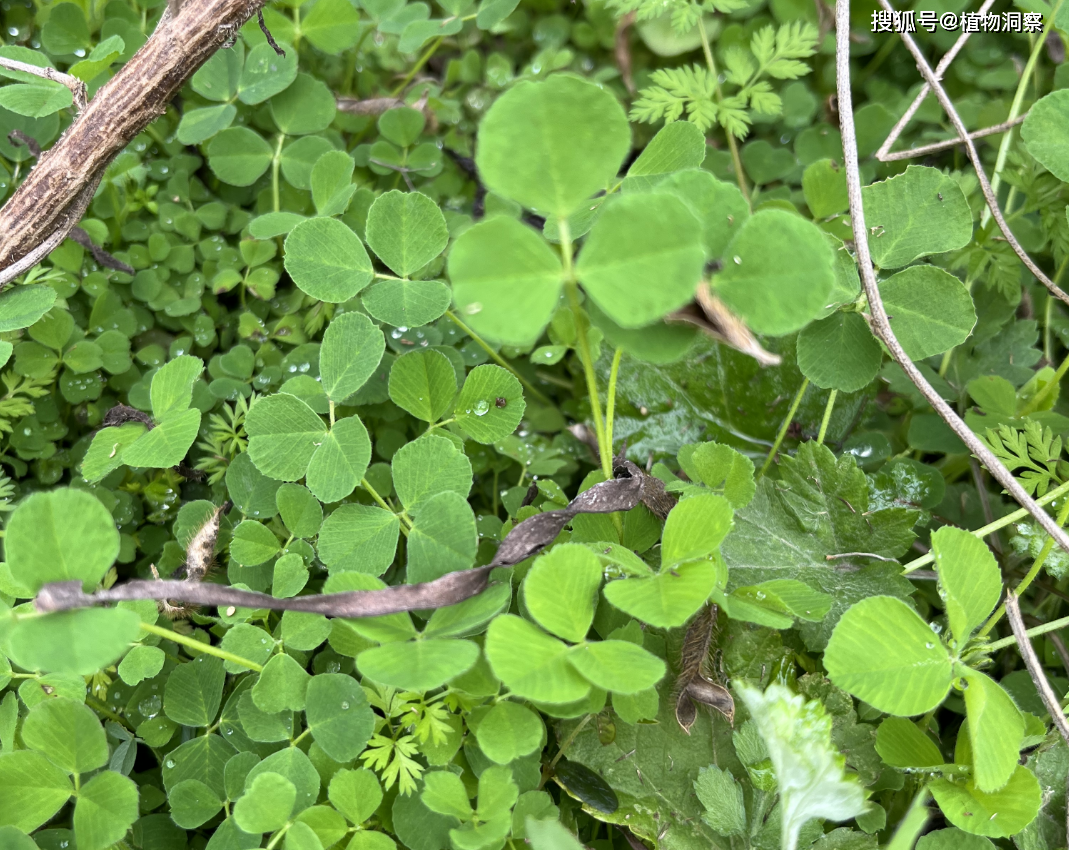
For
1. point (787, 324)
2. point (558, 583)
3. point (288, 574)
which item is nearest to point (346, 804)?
point (288, 574)

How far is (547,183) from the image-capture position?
103 cm

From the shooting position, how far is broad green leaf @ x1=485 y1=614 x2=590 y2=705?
1.08 metres

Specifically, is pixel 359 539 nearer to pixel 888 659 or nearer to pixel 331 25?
pixel 888 659

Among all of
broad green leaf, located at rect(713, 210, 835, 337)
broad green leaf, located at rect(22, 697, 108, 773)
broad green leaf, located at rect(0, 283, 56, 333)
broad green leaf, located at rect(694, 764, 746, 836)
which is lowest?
broad green leaf, located at rect(694, 764, 746, 836)

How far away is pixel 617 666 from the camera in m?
1.14

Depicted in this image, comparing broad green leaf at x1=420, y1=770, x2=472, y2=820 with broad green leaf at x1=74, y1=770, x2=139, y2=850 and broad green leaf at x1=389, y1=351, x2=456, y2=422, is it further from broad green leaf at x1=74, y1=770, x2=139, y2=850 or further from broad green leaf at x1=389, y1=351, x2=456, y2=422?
broad green leaf at x1=389, y1=351, x2=456, y2=422

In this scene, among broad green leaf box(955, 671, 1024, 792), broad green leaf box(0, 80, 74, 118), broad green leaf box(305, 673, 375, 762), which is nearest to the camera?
broad green leaf box(955, 671, 1024, 792)

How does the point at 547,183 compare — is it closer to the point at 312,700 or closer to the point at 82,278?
the point at 312,700

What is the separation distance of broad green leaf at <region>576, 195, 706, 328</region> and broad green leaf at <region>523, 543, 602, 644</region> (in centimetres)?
38

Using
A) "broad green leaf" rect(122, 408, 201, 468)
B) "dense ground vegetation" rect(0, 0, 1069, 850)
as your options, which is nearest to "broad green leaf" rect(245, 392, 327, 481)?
"dense ground vegetation" rect(0, 0, 1069, 850)

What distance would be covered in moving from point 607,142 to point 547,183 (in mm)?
93

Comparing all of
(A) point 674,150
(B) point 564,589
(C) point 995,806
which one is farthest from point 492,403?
(C) point 995,806

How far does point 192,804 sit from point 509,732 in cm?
57

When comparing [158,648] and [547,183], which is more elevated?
[547,183]
